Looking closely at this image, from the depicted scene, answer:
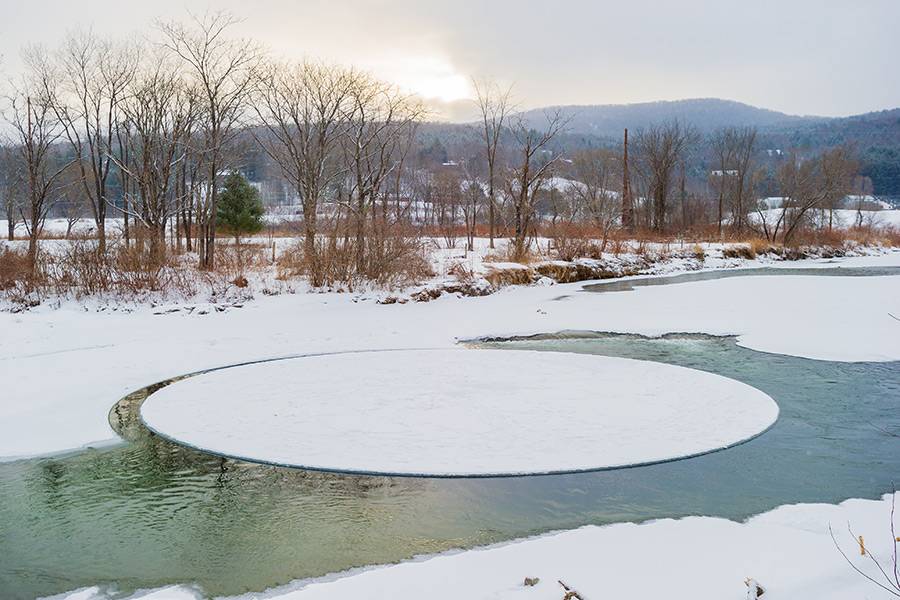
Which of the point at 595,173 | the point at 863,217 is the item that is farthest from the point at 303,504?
the point at 863,217

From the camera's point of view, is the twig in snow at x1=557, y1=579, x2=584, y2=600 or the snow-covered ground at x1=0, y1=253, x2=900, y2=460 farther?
the snow-covered ground at x1=0, y1=253, x2=900, y2=460

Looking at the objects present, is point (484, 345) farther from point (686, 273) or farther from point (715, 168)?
point (715, 168)

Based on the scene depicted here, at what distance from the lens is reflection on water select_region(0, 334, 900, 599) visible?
13.1 feet

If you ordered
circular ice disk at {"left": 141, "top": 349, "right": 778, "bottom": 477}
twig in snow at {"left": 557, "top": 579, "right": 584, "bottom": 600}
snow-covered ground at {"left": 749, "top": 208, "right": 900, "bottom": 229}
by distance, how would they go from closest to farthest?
twig in snow at {"left": 557, "top": 579, "right": 584, "bottom": 600}, circular ice disk at {"left": 141, "top": 349, "right": 778, "bottom": 477}, snow-covered ground at {"left": 749, "top": 208, "right": 900, "bottom": 229}

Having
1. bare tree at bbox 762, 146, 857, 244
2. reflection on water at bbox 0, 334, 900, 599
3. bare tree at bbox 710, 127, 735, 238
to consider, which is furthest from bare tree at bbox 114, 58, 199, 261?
bare tree at bbox 710, 127, 735, 238

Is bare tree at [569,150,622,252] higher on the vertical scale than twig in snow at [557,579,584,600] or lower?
higher

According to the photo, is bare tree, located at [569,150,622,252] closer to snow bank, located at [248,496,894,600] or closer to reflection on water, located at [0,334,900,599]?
reflection on water, located at [0,334,900,599]

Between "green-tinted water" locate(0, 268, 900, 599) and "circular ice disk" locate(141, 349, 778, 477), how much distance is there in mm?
265

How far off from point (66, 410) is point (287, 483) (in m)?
3.76

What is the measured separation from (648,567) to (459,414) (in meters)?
3.40

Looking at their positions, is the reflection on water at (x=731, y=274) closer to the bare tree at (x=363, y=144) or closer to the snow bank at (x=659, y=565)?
the bare tree at (x=363, y=144)

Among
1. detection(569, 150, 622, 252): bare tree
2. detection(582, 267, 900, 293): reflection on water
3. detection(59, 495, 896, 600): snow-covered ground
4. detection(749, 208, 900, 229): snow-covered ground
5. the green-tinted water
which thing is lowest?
the green-tinted water

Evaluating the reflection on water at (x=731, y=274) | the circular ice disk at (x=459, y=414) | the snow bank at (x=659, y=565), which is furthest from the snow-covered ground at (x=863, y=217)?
the snow bank at (x=659, y=565)

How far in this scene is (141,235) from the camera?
16.0m
